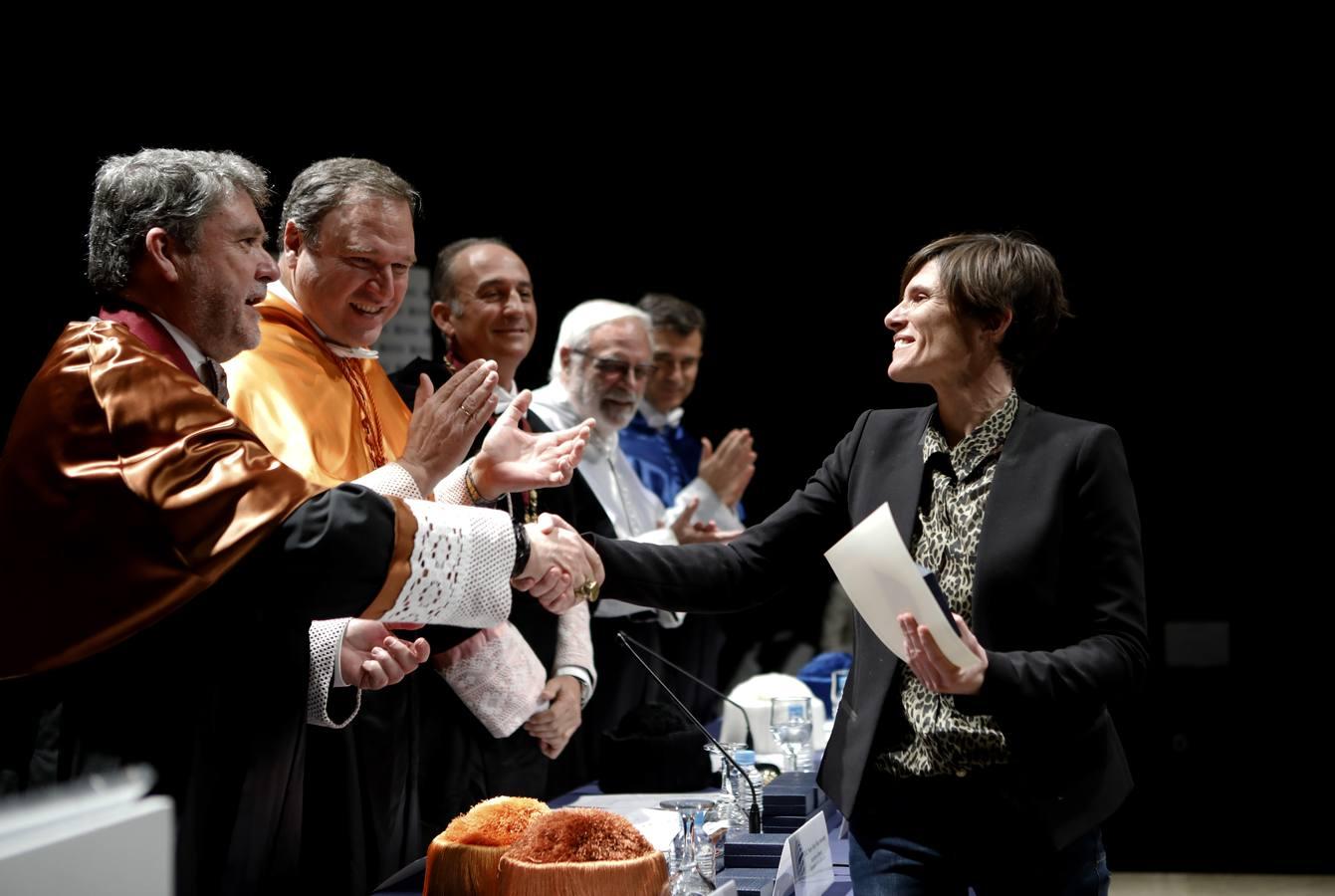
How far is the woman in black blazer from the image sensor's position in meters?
1.87

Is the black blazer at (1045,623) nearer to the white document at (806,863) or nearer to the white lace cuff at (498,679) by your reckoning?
the white document at (806,863)

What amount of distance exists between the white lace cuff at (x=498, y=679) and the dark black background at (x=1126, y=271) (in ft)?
8.58

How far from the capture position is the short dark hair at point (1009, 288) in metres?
2.12

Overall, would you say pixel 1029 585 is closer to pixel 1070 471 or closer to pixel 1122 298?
pixel 1070 471

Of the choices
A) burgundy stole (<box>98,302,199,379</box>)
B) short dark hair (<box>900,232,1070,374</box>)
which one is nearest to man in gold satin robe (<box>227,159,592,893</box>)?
burgundy stole (<box>98,302,199,379</box>)

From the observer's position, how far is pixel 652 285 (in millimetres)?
5926

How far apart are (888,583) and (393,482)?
942 mm

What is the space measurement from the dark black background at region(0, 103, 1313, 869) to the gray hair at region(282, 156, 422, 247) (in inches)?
96.6

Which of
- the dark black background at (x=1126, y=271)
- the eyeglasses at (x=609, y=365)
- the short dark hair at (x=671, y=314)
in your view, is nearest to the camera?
the eyeglasses at (x=609, y=365)

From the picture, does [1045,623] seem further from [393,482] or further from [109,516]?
[109,516]

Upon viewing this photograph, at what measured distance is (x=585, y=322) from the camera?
173 inches

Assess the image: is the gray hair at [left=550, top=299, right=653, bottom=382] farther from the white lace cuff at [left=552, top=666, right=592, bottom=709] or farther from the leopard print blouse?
the leopard print blouse

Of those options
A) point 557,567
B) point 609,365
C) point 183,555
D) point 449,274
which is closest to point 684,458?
point 609,365

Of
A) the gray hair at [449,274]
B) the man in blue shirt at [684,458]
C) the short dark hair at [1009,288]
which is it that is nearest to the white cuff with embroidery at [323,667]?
the short dark hair at [1009,288]
